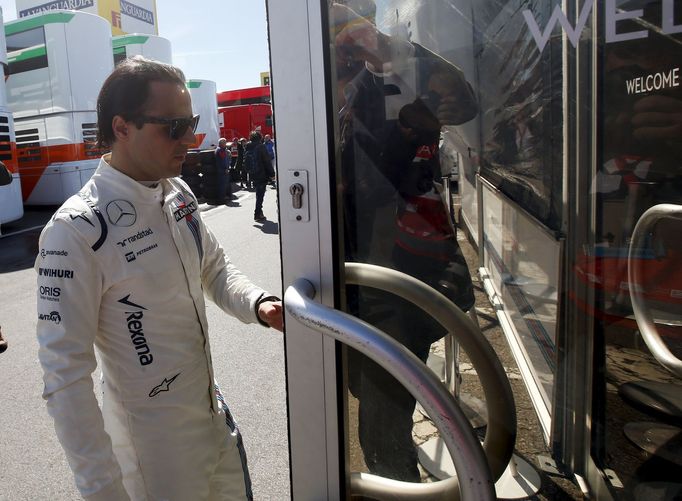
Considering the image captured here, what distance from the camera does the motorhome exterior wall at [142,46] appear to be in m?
13.9

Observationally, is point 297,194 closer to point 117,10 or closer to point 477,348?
point 477,348

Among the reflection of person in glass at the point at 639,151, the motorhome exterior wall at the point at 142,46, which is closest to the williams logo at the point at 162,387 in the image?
the reflection of person in glass at the point at 639,151

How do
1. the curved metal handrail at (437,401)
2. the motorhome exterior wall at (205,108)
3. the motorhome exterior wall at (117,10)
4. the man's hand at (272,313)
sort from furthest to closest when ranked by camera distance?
the motorhome exterior wall at (117,10)
the motorhome exterior wall at (205,108)
the man's hand at (272,313)
the curved metal handrail at (437,401)

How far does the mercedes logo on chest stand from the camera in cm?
143

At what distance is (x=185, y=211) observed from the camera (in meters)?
1.69

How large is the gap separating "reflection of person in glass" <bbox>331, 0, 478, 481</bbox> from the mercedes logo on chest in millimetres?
611

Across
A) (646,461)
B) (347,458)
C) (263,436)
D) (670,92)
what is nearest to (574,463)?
(646,461)

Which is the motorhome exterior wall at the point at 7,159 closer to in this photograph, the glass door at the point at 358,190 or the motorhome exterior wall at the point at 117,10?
the glass door at the point at 358,190

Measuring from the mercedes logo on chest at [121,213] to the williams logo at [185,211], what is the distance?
175 mm

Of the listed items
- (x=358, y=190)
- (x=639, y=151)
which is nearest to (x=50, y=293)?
(x=358, y=190)

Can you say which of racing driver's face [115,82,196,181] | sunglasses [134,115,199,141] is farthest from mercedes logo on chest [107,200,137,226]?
sunglasses [134,115,199,141]

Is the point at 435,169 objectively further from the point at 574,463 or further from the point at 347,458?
the point at 574,463

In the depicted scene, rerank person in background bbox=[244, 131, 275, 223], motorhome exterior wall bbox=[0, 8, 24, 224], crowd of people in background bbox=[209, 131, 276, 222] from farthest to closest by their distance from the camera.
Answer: crowd of people in background bbox=[209, 131, 276, 222]
person in background bbox=[244, 131, 275, 223]
motorhome exterior wall bbox=[0, 8, 24, 224]

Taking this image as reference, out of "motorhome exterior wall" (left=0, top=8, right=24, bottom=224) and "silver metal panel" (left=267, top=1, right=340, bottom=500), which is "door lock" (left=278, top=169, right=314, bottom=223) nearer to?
"silver metal panel" (left=267, top=1, right=340, bottom=500)
